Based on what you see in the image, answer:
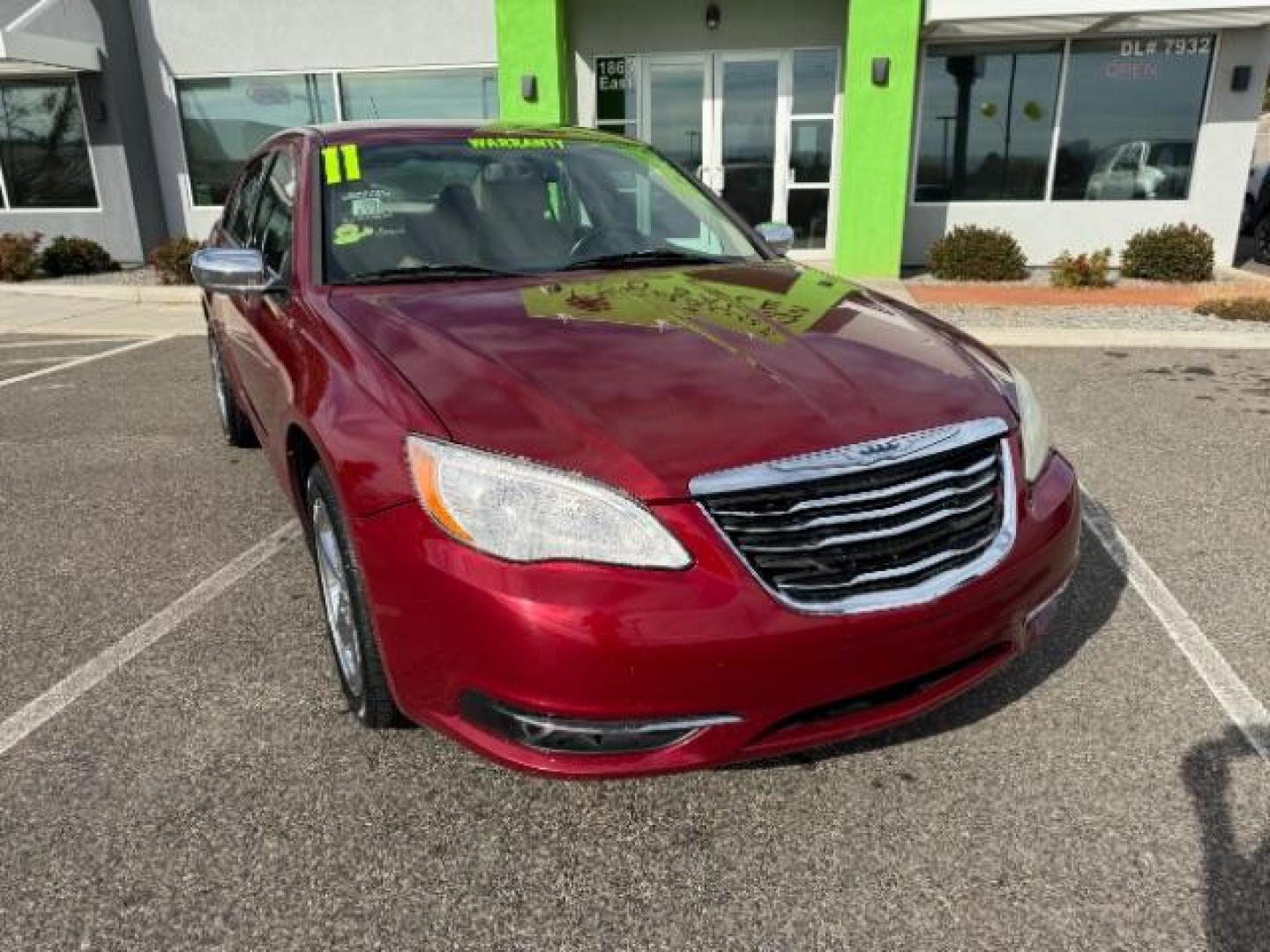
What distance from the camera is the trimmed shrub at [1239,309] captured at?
9203mm

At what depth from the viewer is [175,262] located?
1223 cm

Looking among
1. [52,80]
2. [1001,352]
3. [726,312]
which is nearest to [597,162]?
[726,312]

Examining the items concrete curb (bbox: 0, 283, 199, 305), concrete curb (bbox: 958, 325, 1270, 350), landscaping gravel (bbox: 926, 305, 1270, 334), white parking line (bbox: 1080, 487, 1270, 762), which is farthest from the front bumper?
concrete curb (bbox: 0, 283, 199, 305)

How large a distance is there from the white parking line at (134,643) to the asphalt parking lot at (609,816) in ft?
0.13

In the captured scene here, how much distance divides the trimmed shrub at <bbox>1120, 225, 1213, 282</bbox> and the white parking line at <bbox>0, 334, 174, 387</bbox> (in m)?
11.0

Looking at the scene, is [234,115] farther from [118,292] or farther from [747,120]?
[747,120]

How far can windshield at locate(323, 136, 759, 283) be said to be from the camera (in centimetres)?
324

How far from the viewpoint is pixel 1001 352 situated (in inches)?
317

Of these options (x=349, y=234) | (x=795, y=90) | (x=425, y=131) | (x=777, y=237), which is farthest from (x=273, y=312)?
(x=795, y=90)

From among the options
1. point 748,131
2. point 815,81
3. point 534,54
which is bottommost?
point 748,131

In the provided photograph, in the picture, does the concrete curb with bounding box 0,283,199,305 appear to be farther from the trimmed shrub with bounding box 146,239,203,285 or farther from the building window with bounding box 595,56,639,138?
the building window with bounding box 595,56,639,138

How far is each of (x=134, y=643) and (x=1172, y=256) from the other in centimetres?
1190

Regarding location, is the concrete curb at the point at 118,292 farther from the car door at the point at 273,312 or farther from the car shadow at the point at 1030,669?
the car shadow at the point at 1030,669

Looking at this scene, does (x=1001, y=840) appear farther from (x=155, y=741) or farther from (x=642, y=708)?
(x=155, y=741)
